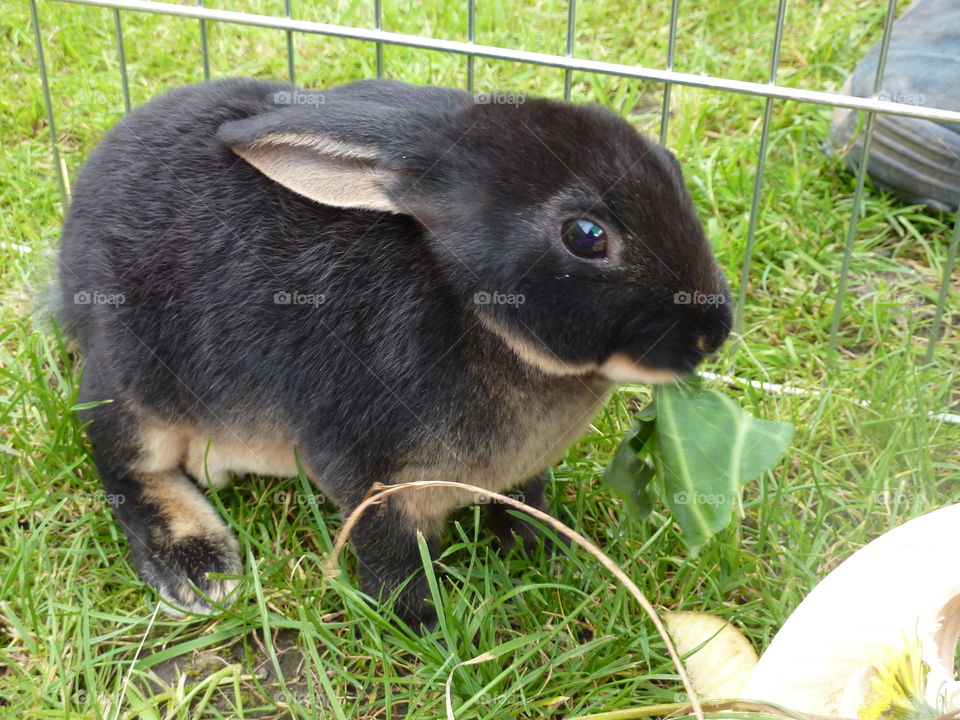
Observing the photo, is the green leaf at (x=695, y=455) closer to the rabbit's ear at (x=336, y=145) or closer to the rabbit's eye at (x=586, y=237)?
the rabbit's eye at (x=586, y=237)

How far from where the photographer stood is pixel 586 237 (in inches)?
90.9

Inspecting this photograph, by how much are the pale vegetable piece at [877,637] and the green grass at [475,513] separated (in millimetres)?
354

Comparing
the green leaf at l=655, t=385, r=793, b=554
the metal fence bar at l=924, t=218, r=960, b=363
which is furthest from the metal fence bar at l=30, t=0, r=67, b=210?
the metal fence bar at l=924, t=218, r=960, b=363

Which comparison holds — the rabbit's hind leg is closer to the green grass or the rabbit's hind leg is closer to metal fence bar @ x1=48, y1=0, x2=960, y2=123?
the green grass

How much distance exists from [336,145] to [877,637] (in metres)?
1.41

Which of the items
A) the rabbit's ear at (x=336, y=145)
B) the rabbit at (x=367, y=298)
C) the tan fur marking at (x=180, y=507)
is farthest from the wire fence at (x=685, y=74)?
the tan fur marking at (x=180, y=507)

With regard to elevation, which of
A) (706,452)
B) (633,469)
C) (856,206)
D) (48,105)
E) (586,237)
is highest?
(586,237)

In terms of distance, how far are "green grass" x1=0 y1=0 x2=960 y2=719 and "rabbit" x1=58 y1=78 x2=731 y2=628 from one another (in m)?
0.14

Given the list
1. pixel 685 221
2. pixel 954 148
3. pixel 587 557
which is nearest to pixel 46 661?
pixel 587 557

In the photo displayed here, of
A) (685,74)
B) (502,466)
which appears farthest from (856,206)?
(502,466)

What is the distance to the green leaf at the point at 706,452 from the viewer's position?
247 cm

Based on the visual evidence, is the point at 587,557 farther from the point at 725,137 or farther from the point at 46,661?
the point at 725,137

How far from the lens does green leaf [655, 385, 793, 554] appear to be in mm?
2467

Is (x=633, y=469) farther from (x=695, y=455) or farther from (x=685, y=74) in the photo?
(x=685, y=74)
